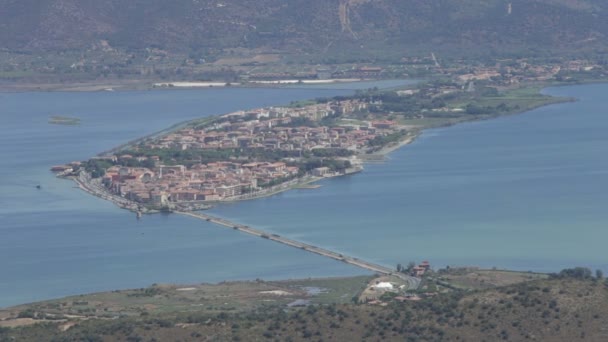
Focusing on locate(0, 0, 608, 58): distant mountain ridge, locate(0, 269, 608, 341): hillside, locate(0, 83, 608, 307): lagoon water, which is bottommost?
locate(0, 0, 608, 58): distant mountain ridge

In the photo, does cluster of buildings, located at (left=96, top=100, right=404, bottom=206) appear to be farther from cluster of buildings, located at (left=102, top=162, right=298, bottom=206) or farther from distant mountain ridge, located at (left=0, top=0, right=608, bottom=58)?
distant mountain ridge, located at (left=0, top=0, right=608, bottom=58)

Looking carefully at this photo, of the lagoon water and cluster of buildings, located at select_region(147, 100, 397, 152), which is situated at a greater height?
the lagoon water

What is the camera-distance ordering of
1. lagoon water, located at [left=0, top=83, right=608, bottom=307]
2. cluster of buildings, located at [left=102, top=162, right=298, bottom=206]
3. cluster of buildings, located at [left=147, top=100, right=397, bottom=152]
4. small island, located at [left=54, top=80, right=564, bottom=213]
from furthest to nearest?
cluster of buildings, located at [left=147, top=100, right=397, bottom=152]
small island, located at [left=54, top=80, right=564, bottom=213]
cluster of buildings, located at [left=102, top=162, right=298, bottom=206]
lagoon water, located at [left=0, top=83, right=608, bottom=307]

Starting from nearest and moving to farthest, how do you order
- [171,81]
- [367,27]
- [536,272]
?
1. [536,272]
2. [171,81]
3. [367,27]

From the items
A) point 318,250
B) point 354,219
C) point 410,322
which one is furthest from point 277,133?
point 410,322

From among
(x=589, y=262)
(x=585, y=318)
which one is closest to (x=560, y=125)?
(x=589, y=262)

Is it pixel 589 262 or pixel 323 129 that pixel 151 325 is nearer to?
pixel 589 262

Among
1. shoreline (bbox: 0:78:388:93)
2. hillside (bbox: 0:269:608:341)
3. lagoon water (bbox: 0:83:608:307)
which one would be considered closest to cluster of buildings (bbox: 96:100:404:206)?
lagoon water (bbox: 0:83:608:307)
